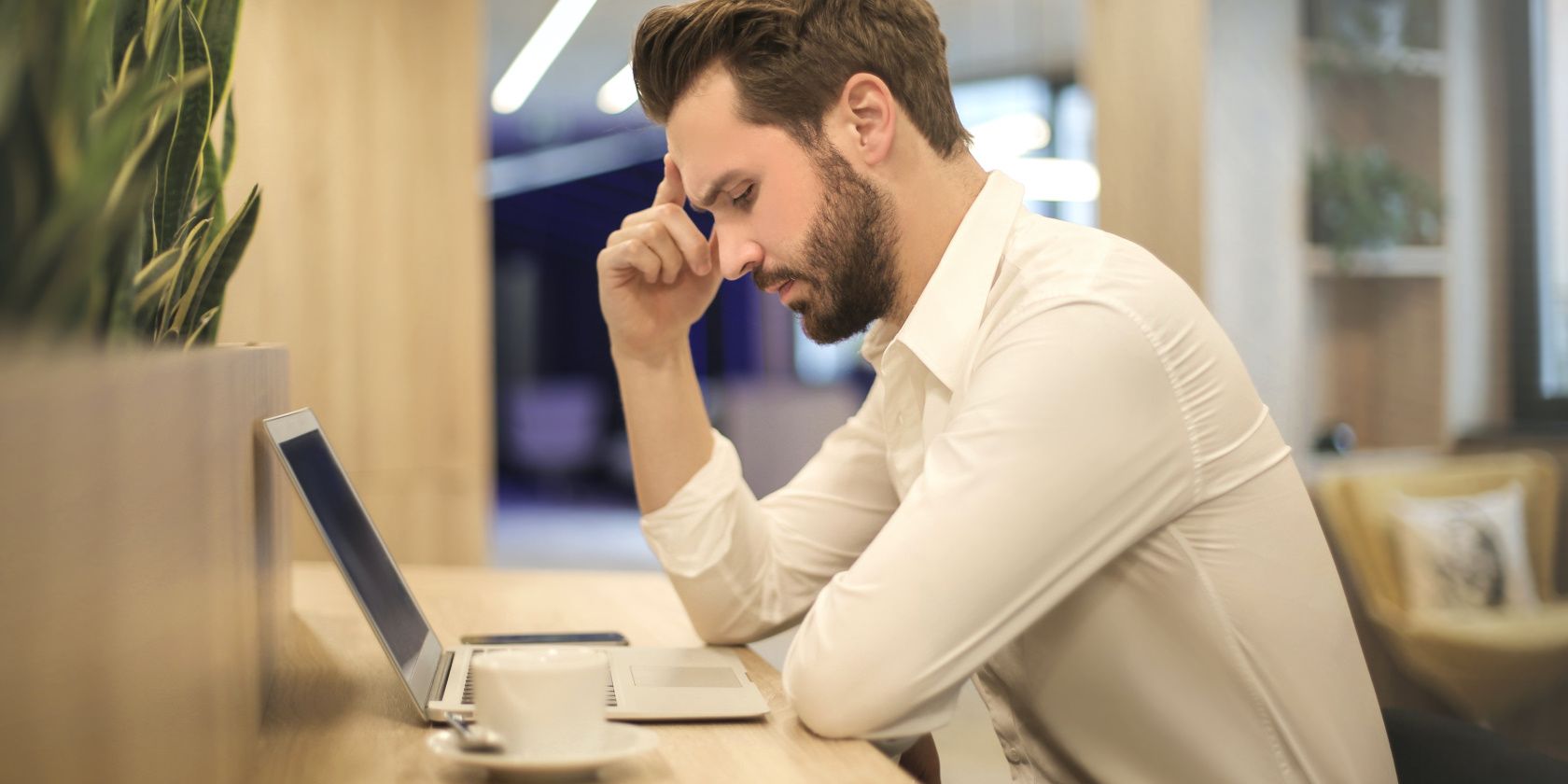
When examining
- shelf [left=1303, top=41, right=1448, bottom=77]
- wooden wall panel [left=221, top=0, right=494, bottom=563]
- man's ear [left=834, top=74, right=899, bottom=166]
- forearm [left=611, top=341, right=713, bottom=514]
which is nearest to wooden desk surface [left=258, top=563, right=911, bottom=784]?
forearm [left=611, top=341, right=713, bottom=514]

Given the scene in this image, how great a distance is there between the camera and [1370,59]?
4.13 meters

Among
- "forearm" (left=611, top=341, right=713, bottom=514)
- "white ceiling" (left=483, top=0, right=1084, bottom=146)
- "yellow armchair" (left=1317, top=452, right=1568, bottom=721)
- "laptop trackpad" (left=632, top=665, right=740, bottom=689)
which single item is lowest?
"yellow armchair" (left=1317, top=452, right=1568, bottom=721)

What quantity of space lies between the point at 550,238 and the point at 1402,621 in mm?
3125

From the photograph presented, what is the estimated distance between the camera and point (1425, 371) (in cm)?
427

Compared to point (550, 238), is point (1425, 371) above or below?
below

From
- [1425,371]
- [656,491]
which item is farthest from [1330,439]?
[656,491]

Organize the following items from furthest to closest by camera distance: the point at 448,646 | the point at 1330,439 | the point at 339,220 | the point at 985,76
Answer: the point at 985,76 → the point at 1330,439 → the point at 339,220 → the point at 448,646

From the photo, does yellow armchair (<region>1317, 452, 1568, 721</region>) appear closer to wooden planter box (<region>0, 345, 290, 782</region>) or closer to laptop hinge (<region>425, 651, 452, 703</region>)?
laptop hinge (<region>425, 651, 452, 703</region>)

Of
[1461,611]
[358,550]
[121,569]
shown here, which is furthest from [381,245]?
[121,569]

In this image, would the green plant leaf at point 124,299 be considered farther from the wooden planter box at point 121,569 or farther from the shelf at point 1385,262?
the shelf at point 1385,262

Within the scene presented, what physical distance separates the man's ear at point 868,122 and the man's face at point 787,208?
22 millimetres

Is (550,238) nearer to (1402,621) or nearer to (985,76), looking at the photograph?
(985,76)

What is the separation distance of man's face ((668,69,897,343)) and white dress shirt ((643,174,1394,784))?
115 mm

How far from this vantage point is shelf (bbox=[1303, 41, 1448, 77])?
13.5ft
